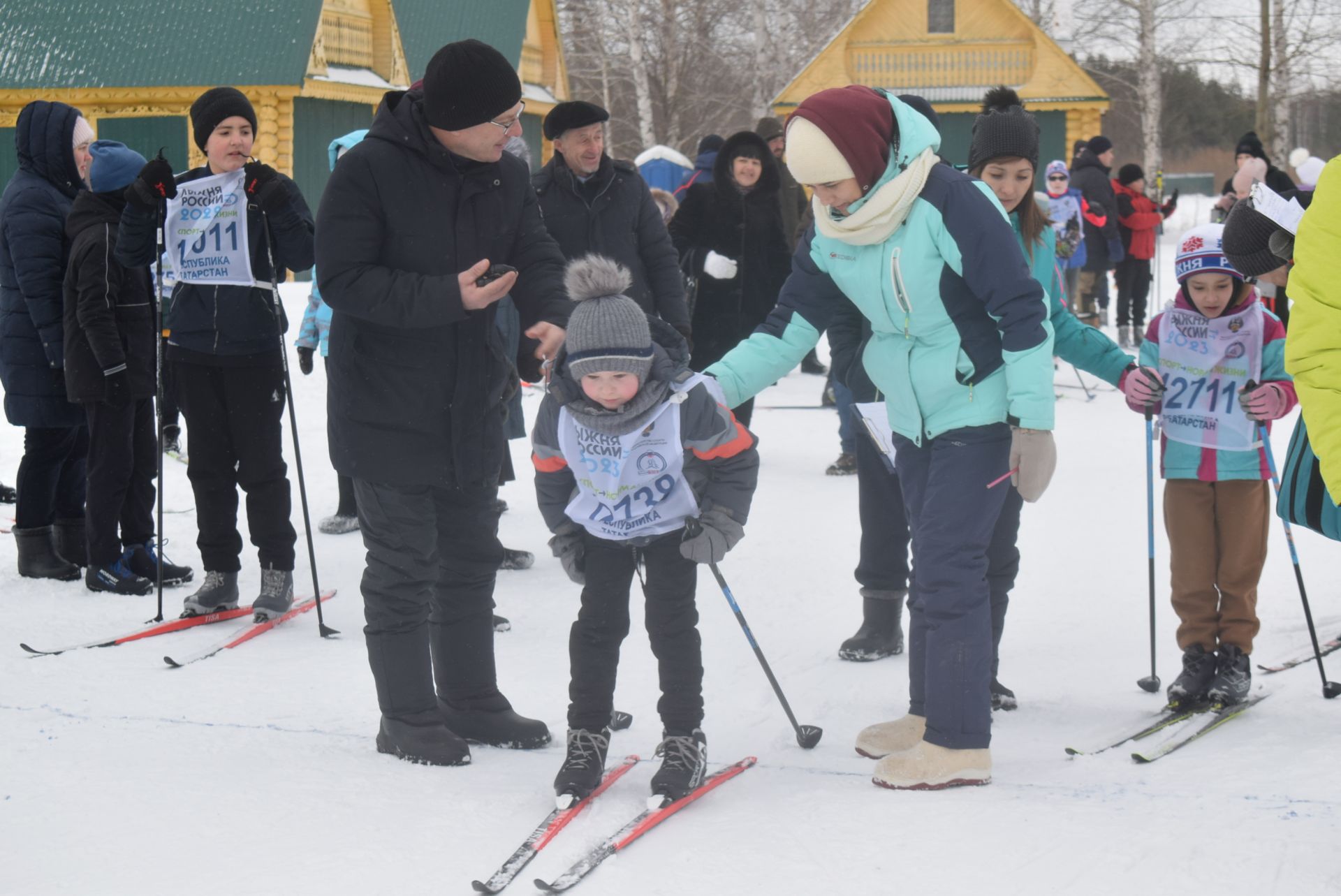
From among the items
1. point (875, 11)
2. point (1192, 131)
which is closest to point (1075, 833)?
point (875, 11)

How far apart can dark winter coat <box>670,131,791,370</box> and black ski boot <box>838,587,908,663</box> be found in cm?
334

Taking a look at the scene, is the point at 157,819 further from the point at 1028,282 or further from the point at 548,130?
the point at 548,130

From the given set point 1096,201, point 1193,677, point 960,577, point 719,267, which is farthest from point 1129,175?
point 960,577

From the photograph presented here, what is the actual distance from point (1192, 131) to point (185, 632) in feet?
145

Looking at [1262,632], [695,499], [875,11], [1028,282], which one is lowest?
[1262,632]

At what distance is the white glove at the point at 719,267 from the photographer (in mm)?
7902

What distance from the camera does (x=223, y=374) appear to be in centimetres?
522

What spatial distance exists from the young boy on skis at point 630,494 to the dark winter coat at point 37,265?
3.14m

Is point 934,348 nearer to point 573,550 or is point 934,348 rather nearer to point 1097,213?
point 573,550

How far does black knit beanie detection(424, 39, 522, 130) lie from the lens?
3.58 meters

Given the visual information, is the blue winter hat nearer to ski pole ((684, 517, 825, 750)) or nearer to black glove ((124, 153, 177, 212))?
black glove ((124, 153, 177, 212))

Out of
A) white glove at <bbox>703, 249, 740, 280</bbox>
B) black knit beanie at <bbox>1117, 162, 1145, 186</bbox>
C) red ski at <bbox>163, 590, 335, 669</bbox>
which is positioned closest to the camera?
red ski at <bbox>163, 590, 335, 669</bbox>

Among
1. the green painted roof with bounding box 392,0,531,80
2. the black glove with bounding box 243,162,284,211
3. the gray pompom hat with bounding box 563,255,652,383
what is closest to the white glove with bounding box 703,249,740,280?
the black glove with bounding box 243,162,284,211

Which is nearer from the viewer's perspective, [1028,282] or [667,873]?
[667,873]
